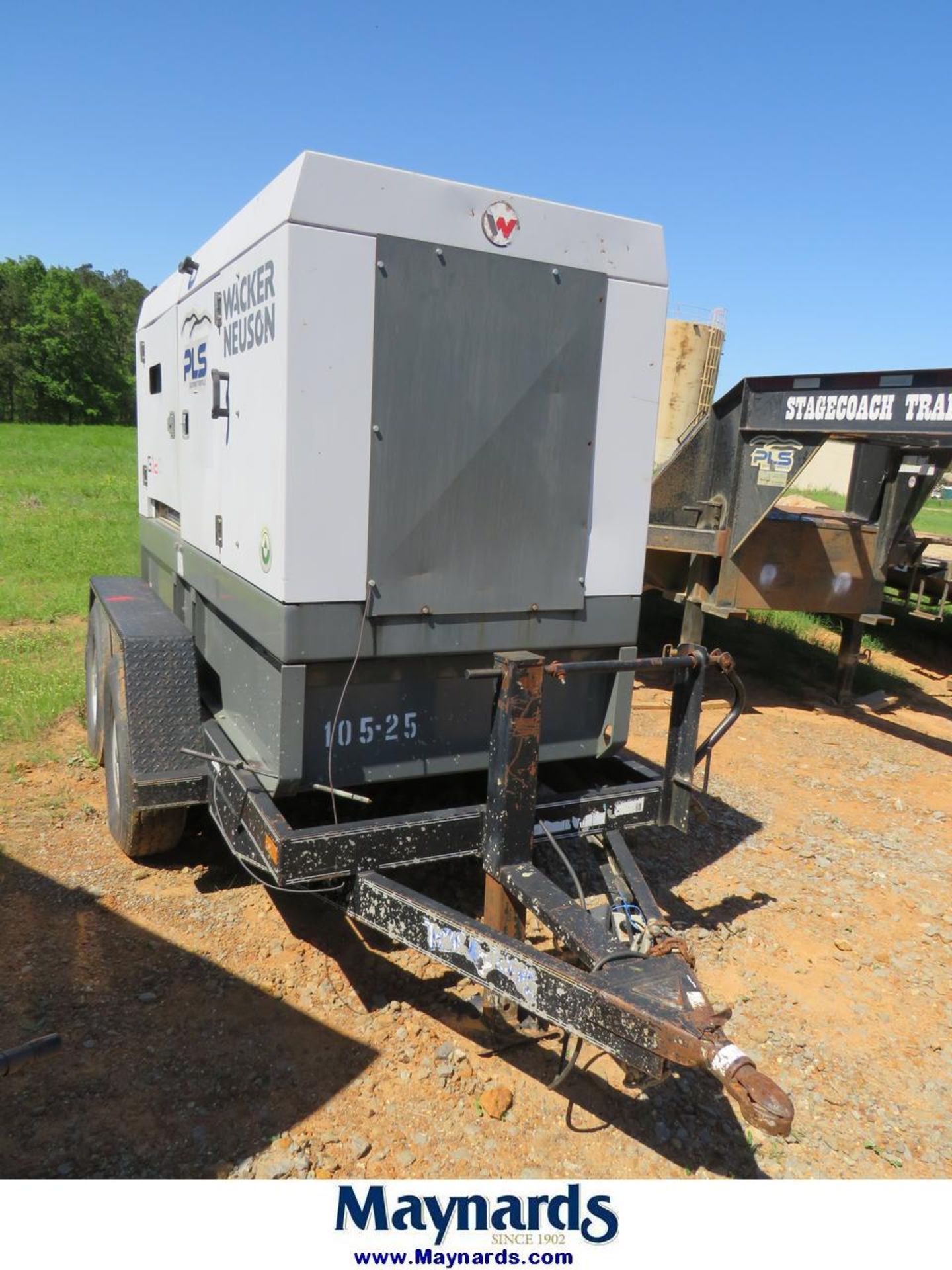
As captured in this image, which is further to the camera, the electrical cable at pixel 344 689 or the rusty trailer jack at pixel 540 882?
the electrical cable at pixel 344 689

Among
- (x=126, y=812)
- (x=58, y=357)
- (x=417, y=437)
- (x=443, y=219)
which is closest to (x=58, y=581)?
(x=126, y=812)

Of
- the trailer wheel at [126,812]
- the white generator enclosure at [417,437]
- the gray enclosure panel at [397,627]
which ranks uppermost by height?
the white generator enclosure at [417,437]

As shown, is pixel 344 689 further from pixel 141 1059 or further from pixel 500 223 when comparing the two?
pixel 500 223

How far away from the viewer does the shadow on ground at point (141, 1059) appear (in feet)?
9.46

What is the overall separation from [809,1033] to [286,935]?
2.32 metres

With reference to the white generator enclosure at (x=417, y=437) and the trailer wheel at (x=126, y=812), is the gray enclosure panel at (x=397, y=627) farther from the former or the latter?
the trailer wheel at (x=126, y=812)

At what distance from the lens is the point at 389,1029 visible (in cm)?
355

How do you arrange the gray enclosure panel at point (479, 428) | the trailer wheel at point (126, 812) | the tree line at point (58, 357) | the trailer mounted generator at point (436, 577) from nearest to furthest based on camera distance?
the trailer mounted generator at point (436, 577)
the gray enclosure panel at point (479, 428)
the trailer wheel at point (126, 812)
the tree line at point (58, 357)

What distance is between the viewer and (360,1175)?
2863 mm

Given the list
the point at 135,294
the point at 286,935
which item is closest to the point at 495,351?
the point at 286,935

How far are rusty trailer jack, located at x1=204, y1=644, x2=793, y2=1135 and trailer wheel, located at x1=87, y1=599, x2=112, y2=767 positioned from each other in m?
1.60

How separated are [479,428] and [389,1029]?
240cm

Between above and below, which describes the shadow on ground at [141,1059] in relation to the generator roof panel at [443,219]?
below
